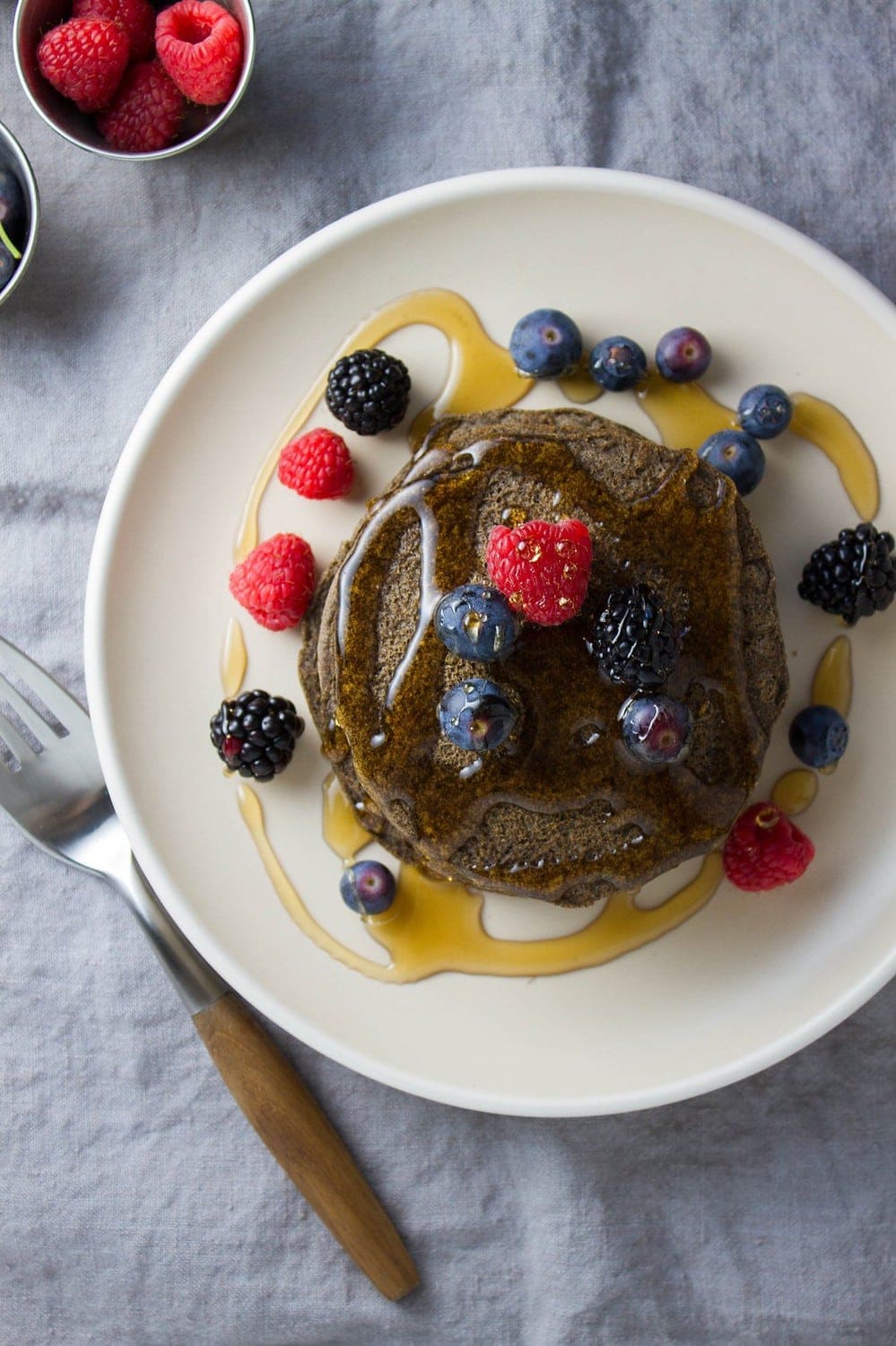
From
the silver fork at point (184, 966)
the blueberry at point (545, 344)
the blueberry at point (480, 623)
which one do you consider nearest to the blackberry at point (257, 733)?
the silver fork at point (184, 966)

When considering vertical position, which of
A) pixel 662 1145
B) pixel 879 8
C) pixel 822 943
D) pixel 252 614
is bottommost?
pixel 662 1145

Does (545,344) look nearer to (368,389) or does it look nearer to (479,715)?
(368,389)

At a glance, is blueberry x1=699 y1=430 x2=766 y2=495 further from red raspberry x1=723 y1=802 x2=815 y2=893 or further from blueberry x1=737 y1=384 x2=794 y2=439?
red raspberry x1=723 y1=802 x2=815 y2=893

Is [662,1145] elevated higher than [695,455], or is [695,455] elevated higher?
[695,455]

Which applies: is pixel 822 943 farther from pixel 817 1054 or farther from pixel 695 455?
pixel 695 455

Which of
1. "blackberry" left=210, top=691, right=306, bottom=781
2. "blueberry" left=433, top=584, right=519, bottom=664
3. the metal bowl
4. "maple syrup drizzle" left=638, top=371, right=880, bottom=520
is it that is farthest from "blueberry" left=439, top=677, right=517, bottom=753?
the metal bowl

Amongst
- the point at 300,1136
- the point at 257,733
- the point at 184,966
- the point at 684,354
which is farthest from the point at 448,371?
the point at 300,1136

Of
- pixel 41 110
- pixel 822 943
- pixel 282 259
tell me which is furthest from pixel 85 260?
pixel 822 943
